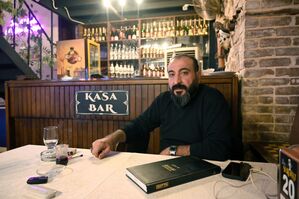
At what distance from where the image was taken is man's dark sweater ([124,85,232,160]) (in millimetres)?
1385

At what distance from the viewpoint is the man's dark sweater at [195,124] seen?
138 centimetres

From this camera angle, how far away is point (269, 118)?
1.98m

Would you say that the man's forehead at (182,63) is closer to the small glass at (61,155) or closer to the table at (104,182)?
the table at (104,182)

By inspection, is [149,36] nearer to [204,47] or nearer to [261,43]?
[204,47]

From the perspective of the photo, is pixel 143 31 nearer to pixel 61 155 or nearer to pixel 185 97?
pixel 185 97

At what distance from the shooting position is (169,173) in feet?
2.91

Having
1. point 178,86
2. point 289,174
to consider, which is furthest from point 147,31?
point 289,174

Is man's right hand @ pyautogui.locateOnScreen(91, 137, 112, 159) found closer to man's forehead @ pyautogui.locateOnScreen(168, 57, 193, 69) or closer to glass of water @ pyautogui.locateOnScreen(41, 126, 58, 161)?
glass of water @ pyautogui.locateOnScreen(41, 126, 58, 161)

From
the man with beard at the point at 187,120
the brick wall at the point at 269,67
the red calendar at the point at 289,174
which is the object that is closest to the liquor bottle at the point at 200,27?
the brick wall at the point at 269,67

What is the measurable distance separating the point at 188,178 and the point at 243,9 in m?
1.70

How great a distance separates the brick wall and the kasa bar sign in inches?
48.1

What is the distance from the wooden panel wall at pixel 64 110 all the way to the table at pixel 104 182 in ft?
4.31

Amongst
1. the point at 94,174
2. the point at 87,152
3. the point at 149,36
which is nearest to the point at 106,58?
the point at 149,36

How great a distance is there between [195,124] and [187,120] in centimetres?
6
